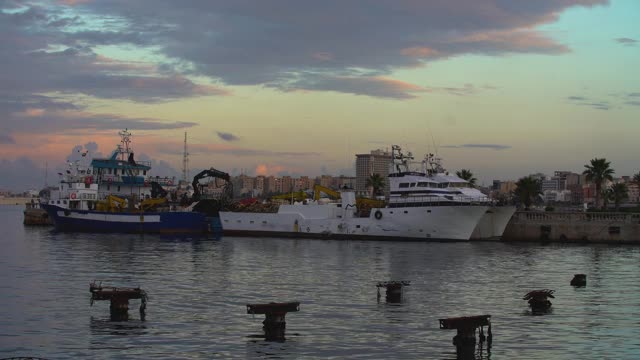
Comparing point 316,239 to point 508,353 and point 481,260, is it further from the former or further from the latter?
point 508,353

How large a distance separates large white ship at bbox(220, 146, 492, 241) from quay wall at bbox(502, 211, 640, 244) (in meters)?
6.46

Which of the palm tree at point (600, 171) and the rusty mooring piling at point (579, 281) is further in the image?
the palm tree at point (600, 171)

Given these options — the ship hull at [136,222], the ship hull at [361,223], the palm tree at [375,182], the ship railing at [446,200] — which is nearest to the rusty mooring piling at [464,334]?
the ship hull at [361,223]

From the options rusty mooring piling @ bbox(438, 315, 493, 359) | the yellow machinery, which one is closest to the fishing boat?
the yellow machinery

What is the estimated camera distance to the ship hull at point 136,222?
319ft

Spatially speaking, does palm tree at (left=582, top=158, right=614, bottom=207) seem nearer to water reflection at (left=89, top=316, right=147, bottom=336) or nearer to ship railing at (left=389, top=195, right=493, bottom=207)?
ship railing at (left=389, top=195, right=493, bottom=207)

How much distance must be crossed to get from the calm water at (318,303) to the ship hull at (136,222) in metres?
29.2

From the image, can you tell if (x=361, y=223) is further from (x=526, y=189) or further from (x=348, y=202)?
(x=526, y=189)

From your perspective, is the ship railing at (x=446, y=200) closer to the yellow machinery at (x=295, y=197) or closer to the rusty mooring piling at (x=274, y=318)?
the yellow machinery at (x=295, y=197)

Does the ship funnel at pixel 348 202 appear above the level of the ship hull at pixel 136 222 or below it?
above

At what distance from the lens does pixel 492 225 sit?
→ 271 feet

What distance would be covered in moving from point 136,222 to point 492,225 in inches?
1764

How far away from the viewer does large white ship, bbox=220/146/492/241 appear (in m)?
79.1

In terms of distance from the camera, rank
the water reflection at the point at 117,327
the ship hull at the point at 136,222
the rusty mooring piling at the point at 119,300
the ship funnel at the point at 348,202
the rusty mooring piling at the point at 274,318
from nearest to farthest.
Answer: the rusty mooring piling at the point at 274,318 < the water reflection at the point at 117,327 < the rusty mooring piling at the point at 119,300 < the ship funnel at the point at 348,202 < the ship hull at the point at 136,222
